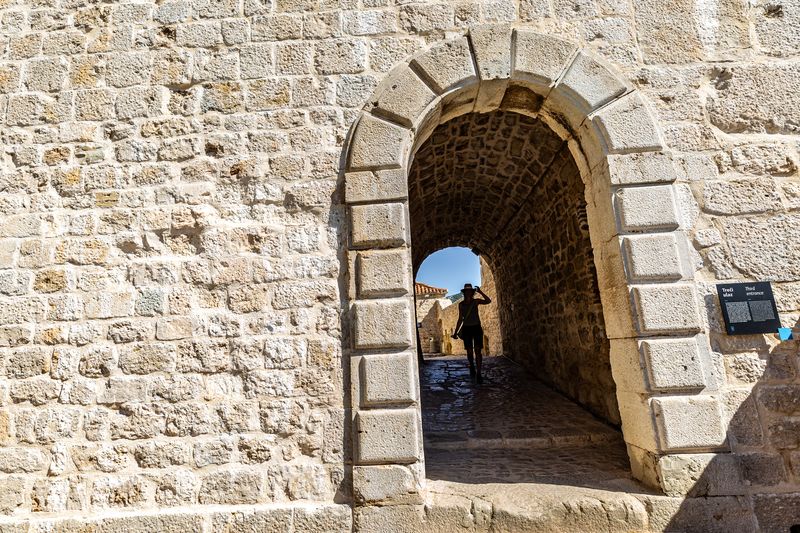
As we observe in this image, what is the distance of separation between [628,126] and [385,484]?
2634 mm

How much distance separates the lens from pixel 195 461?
238cm

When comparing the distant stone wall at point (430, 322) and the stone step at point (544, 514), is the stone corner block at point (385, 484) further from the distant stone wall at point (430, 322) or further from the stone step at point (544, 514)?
the distant stone wall at point (430, 322)

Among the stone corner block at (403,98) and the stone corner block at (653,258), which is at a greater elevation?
the stone corner block at (403,98)

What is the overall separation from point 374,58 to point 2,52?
277 centimetres

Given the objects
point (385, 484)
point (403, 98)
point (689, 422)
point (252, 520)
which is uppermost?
point (403, 98)

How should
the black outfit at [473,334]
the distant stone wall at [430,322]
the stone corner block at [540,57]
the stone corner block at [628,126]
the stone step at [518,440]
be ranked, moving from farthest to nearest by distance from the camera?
the distant stone wall at [430,322] → the black outfit at [473,334] → the stone step at [518,440] → the stone corner block at [540,57] → the stone corner block at [628,126]

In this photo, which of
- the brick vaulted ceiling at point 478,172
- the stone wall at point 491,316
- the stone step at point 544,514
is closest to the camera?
the stone step at point 544,514

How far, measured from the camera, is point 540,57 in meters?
2.78

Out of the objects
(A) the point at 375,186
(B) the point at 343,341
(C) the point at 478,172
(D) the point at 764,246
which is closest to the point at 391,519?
(B) the point at 343,341

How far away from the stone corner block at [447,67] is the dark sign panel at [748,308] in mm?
2056

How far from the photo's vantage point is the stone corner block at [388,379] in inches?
93.4

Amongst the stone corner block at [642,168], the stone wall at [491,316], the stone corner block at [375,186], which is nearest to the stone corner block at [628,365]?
the stone corner block at [642,168]

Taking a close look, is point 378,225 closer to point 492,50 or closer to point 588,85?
point 492,50

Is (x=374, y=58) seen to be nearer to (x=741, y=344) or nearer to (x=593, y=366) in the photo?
(x=741, y=344)
